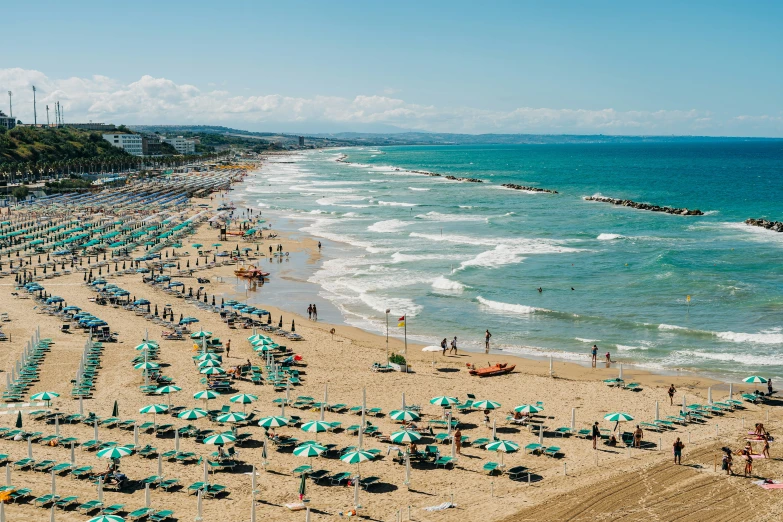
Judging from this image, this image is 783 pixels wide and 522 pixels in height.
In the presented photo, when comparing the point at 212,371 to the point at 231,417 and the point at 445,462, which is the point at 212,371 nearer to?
the point at 231,417

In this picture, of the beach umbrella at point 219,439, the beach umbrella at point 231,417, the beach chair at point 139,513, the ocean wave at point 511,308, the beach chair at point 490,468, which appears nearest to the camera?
the beach chair at point 139,513

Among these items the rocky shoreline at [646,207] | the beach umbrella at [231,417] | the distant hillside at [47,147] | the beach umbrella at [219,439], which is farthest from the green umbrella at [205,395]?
the distant hillside at [47,147]

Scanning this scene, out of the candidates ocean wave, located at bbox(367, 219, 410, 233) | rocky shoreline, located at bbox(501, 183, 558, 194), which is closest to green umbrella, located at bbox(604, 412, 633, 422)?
ocean wave, located at bbox(367, 219, 410, 233)

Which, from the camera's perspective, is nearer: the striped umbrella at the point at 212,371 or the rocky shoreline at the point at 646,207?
the striped umbrella at the point at 212,371

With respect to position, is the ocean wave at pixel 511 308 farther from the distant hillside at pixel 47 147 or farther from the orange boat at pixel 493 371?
the distant hillside at pixel 47 147

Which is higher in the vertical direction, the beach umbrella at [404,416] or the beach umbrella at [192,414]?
the beach umbrella at [192,414]

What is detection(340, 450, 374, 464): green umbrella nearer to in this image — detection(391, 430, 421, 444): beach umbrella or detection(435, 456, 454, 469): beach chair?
detection(391, 430, 421, 444): beach umbrella

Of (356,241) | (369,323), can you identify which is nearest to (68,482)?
(369,323)
